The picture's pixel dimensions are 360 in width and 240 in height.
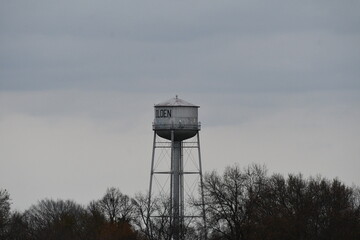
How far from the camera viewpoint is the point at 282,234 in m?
110

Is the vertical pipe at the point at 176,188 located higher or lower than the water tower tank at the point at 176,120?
lower

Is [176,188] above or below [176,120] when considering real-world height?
below

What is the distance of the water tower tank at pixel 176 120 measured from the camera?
126 meters

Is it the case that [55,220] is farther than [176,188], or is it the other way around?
[55,220]

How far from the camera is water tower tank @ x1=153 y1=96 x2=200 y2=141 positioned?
12600 cm

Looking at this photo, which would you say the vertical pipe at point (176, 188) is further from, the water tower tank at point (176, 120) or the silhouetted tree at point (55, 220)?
the silhouetted tree at point (55, 220)

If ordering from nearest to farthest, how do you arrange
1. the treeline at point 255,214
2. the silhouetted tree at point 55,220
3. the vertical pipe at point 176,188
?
the treeline at point 255,214
the vertical pipe at point 176,188
the silhouetted tree at point 55,220

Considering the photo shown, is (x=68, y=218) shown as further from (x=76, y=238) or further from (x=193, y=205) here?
(x=193, y=205)

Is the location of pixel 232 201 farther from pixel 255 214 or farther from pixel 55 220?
pixel 55 220

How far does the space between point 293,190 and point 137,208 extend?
28.1 meters

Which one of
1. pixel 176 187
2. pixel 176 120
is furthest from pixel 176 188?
pixel 176 120

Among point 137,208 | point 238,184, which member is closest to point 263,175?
point 238,184

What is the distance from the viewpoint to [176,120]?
126125 millimetres

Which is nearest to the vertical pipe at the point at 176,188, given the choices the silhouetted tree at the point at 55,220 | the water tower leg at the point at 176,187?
the water tower leg at the point at 176,187
